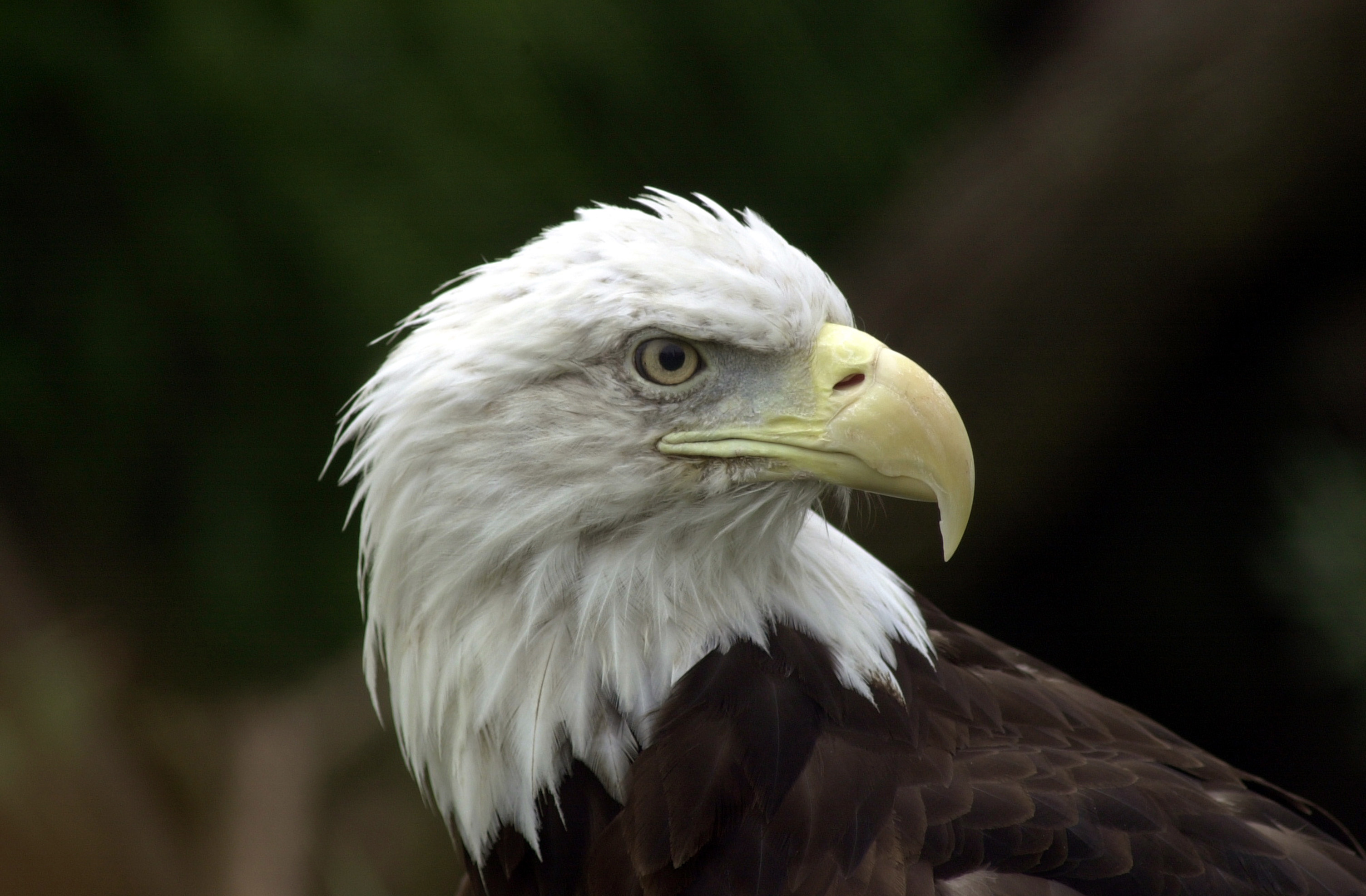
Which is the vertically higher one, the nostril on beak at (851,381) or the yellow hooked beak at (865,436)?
the nostril on beak at (851,381)

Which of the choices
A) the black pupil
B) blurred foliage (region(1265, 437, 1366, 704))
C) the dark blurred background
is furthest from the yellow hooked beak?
the dark blurred background

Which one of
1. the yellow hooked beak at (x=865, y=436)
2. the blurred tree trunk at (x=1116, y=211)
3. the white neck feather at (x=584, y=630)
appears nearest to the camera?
the yellow hooked beak at (x=865, y=436)

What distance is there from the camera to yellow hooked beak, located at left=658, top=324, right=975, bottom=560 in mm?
1795

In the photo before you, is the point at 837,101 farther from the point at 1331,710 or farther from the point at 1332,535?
the point at 1331,710

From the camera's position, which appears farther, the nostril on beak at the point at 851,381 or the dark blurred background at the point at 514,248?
the dark blurred background at the point at 514,248

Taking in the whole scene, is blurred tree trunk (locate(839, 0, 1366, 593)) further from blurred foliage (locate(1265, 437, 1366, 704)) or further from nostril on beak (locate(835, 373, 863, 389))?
nostril on beak (locate(835, 373, 863, 389))

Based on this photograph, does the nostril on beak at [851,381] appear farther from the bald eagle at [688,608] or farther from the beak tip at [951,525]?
the beak tip at [951,525]

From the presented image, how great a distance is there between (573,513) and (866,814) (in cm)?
64

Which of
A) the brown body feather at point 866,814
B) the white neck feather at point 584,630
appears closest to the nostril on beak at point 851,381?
the white neck feather at point 584,630

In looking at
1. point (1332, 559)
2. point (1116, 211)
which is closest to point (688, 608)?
point (1332, 559)

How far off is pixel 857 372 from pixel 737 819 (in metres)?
0.72

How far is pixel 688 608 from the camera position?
1969mm

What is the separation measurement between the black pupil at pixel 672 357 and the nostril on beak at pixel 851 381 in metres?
0.24

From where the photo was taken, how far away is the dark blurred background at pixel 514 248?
4062mm
